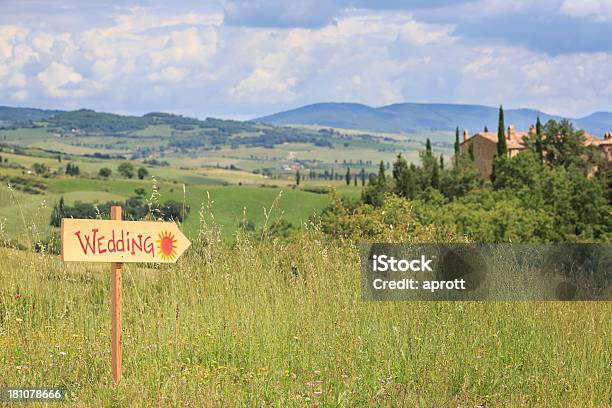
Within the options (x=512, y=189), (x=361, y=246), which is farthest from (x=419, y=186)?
(x=361, y=246)

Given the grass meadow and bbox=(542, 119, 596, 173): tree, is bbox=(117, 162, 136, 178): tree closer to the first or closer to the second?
bbox=(542, 119, 596, 173): tree

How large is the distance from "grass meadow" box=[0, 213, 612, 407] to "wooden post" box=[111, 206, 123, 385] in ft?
0.55

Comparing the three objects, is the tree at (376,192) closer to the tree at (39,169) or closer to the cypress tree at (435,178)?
the cypress tree at (435,178)

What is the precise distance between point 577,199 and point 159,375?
193ft

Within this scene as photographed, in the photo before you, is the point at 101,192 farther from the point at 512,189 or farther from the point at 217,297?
the point at 217,297

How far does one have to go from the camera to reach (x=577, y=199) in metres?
61.1

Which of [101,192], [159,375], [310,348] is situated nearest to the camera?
[159,375]

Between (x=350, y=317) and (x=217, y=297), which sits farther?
(x=217, y=297)

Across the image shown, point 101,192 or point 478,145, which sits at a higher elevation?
point 478,145

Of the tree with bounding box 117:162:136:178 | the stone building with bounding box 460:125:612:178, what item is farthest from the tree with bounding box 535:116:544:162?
the tree with bounding box 117:162:136:178

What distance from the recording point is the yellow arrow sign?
6207 mm

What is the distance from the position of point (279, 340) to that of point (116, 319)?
5.05 ft

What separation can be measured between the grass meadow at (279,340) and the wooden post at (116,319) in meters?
0.17

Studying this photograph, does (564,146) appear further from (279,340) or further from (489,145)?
(279,340)
